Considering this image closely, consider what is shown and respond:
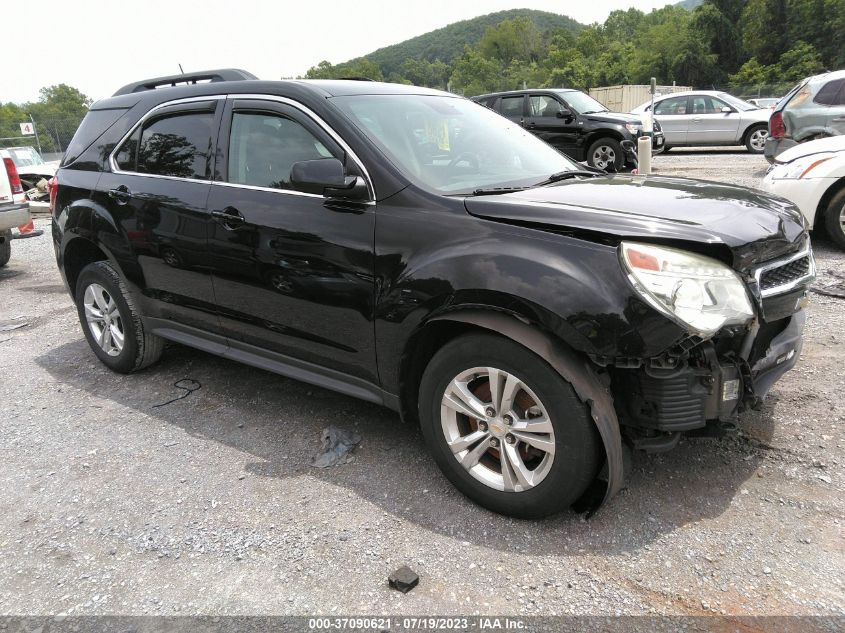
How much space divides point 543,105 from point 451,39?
6307 inches

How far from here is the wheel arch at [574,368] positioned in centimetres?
235

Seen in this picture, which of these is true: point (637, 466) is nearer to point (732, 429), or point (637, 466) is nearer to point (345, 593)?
point (732, 429)

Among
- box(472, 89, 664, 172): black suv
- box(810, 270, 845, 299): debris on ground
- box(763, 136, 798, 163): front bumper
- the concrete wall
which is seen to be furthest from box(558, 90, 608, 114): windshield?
the concrete wall

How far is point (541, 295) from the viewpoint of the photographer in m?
2.35

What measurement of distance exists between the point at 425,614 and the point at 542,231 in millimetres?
1486

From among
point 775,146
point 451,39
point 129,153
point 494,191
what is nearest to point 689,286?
point 494,191

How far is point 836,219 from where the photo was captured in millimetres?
6078

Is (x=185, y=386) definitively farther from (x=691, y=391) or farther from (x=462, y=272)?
(x=691, y=391)

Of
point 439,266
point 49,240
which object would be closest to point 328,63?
point 49,240

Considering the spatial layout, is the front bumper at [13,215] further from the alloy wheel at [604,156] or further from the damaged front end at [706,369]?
the alloy wheel at [604,156]

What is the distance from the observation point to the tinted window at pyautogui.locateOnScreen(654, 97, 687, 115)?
55.8 ft

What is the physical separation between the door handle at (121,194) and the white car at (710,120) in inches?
583

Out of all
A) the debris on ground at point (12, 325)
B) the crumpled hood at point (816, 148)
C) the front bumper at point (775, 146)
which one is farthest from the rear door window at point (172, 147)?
the front bumper at point (775, 146)

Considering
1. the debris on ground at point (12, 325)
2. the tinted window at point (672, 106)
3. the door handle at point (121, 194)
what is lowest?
the debris on ground at point (12, 325)
